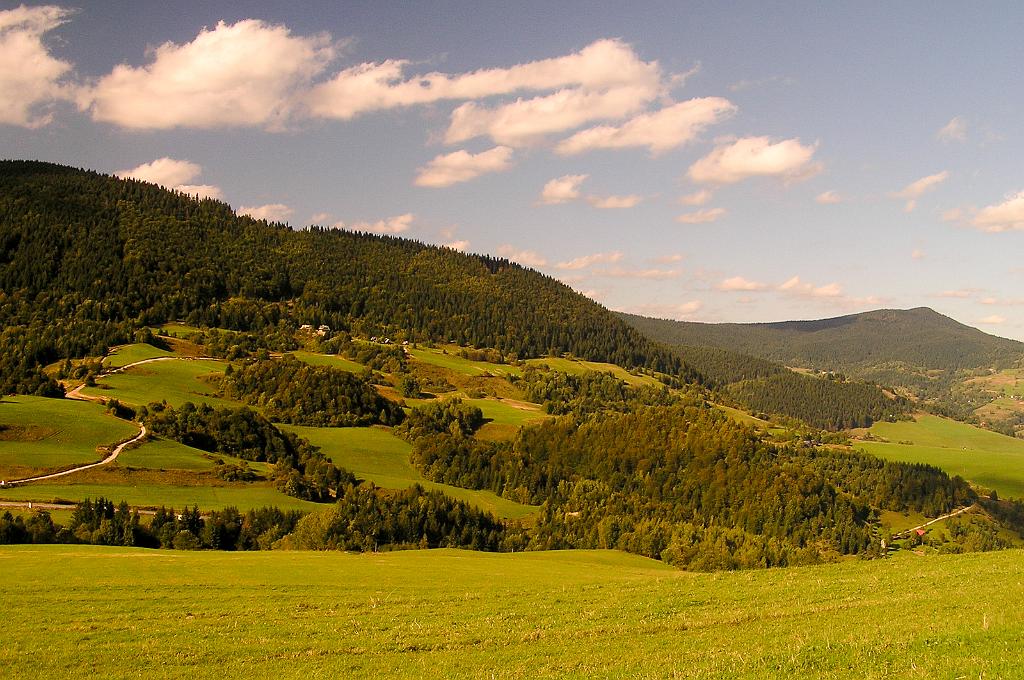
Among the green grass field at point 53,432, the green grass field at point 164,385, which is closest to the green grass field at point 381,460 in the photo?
the green grass field at point 164,385

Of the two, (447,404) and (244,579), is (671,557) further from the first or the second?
(447,404)

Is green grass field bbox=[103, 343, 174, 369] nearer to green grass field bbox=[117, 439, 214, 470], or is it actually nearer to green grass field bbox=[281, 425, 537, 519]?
green grass field bbox=[281, 425, 537, 519]

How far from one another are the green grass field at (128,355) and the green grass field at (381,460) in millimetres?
48305

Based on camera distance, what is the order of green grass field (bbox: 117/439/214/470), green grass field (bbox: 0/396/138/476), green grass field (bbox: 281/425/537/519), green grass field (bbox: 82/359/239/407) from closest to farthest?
green grass field (bbox: 0/396/138/476) → green grass field (bbox: 117/439/214/470) → green grass field (bbox: 281/425/537/519) → green grass field (bbox: 82/359/239/407)

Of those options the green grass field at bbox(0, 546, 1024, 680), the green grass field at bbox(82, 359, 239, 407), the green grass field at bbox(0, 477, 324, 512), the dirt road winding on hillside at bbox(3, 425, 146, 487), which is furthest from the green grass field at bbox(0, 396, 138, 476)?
the green grass field at bbox(0, 546, 1024, 680)

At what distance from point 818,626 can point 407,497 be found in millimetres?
99314

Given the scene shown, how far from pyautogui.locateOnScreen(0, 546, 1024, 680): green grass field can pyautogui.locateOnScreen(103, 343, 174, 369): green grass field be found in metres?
150

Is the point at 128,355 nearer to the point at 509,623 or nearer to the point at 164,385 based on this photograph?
the point at 164,385

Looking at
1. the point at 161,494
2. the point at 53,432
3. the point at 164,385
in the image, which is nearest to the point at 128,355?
the point at 164,385

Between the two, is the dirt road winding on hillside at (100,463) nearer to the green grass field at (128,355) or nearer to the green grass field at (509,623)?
the green grass field at (128,355)

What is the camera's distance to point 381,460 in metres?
156

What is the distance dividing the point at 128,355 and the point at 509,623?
185747mm

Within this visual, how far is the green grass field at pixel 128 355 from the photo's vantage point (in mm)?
177125

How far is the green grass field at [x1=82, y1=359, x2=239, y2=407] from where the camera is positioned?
15050 cm
